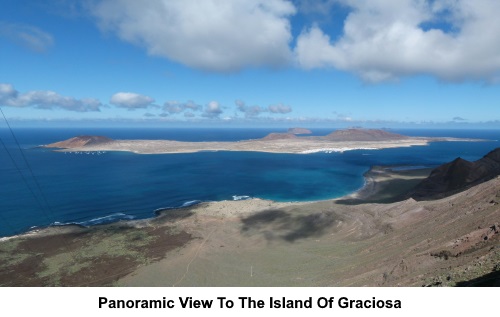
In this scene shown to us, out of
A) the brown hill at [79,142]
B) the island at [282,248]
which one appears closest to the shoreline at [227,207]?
the island at [282,248]

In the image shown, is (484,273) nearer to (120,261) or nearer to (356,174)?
(120,261)

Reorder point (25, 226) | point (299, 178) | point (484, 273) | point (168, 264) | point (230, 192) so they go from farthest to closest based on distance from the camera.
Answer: point (299, 178) < point (230, 192) < point (25, 226) < point (168, 264) < point (484, 273)

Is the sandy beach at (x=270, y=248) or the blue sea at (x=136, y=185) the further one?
the blue sea at (x=136, y=185)

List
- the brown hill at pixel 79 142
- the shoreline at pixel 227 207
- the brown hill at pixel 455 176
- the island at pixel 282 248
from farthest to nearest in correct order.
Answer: the brown hill at pixel 79 142 < the brown hill at pixel 455 176 < the shoreline at pixel 227 207 < the island at pixel 282 248

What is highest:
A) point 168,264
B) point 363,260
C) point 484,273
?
point 484,273

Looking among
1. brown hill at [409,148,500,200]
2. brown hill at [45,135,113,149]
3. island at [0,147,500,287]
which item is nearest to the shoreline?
island at [0,147,500,287]

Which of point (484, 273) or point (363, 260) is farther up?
point (484, 273)

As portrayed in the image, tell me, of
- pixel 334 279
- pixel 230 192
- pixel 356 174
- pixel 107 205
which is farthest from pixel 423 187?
pixel 107 205

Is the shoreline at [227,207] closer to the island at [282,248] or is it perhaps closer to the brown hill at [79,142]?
the island at [282,248]

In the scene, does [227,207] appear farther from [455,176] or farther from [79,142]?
[79,142]

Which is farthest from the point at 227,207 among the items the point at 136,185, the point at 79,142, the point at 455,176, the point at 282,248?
the point at 79,142

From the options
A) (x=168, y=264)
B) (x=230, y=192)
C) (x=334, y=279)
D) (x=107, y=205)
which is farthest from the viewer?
(x=230, y=192)
